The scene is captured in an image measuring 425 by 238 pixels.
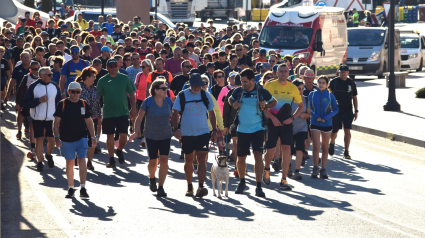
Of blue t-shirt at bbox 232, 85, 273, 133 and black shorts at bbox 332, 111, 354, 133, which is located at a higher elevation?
blue t-shirt at bbox 232, 85, 273, 133

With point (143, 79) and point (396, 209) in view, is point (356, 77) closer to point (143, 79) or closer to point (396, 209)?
point (143, 79)

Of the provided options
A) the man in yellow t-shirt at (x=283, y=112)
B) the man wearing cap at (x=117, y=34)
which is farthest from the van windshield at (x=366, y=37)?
the man in yellow t-shirt at (x=283, y=112)

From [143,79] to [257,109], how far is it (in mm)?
4795

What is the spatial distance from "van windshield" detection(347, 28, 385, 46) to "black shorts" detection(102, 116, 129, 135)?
18.8 m

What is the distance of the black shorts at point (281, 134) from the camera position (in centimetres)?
1103

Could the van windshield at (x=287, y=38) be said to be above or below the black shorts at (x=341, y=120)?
above

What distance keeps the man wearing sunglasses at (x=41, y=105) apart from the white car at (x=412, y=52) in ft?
77.3

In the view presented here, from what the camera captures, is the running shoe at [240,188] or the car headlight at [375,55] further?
the car headlight at [375,55]

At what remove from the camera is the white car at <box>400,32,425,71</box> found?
33188 mm

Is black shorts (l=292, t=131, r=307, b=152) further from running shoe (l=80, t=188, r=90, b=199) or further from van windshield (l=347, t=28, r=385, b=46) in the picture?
van windshield (l=347, t=28, r=385, b=46)

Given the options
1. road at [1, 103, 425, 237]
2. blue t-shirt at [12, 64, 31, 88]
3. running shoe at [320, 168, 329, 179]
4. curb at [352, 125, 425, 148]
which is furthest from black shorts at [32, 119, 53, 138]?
curb at [352, 125, 425, 148]

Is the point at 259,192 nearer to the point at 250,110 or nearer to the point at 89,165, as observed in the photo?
the point at 250,110

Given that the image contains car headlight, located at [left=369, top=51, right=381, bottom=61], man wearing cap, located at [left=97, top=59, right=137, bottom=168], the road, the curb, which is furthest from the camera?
car headlight, located at [left=369, top=51, right=381, bottom=61]

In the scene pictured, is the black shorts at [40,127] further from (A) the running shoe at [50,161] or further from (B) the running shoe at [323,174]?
(B) the running shoe at [323,174]
